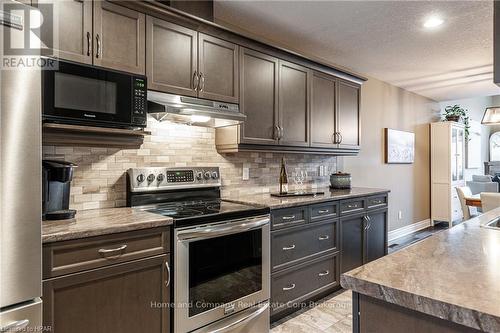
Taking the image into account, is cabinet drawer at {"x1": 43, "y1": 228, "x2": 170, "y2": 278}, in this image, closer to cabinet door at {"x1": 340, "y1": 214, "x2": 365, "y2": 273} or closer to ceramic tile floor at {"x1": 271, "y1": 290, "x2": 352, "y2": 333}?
ceramic tile floor at {"x1": 271, "y1": 290, "x2": 352, "y2": 333}

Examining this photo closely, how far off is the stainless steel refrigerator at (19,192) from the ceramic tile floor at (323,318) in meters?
1.76

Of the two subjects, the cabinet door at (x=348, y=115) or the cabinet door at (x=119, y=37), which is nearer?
the cabinet door at (x=119, y=37)

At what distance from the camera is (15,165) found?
1.21 metres

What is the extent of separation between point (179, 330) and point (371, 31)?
311cm

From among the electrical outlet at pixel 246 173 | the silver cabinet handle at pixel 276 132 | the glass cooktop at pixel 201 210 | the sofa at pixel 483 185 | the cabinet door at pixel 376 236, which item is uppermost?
the silver cabinet handle at pixel 276 132

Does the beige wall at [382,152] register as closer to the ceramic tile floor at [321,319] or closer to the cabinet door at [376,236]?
the cabinet door at [376,236]

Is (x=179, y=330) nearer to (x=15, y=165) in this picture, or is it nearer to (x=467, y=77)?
(x=15, y=165)

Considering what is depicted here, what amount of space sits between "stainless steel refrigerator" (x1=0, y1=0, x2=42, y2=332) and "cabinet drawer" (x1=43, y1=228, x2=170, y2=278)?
155mm

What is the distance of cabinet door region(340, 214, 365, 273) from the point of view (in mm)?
3102

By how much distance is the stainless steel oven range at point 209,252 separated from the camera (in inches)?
74.5

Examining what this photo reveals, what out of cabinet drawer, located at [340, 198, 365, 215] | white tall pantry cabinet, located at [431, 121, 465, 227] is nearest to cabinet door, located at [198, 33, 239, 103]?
cabinet drawer, located at [340, 198, 365, 215]

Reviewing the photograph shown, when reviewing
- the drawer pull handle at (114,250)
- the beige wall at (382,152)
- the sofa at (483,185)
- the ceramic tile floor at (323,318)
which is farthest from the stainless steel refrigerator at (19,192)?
the sofa at (483,185)

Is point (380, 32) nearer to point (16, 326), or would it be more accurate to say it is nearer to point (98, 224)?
point (98, 224)

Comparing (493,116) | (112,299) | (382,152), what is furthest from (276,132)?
(493,116)
